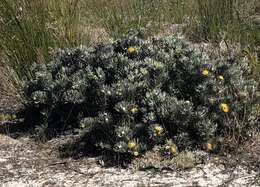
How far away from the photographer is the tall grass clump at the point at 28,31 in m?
4.68

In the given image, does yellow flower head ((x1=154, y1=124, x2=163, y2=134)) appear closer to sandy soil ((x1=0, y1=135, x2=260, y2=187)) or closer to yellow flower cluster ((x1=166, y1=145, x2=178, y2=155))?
yellow flower cluster ((x1=166, y1=145, x2=178, y2=155))

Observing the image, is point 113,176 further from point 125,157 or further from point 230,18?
point 230,18

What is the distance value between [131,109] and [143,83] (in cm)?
22

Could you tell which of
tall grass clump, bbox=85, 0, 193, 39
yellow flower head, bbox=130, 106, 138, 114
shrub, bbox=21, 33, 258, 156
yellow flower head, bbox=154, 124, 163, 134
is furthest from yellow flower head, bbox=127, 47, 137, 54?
tall grass clump, bbox=85, 0, 193, 39

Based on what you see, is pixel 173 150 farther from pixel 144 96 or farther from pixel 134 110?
pixel 144 96

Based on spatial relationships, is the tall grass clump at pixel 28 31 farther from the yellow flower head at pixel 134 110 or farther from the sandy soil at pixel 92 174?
the yellow flower head at pixel 134 110

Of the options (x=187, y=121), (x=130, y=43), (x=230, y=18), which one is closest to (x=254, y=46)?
(x=230, y=18)

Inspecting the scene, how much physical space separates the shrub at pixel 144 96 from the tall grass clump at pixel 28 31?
0.62 metres

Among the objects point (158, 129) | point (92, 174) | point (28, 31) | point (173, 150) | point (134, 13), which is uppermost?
point (28, 31)

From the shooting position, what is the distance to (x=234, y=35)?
5273mm

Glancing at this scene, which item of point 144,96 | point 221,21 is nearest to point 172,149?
point 144,96

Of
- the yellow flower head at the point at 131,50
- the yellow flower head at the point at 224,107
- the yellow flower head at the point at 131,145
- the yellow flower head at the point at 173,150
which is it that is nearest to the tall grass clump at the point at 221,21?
the yellow flower head at the point at 131,50

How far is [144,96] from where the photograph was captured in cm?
366

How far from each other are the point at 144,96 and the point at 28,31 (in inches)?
59.9
